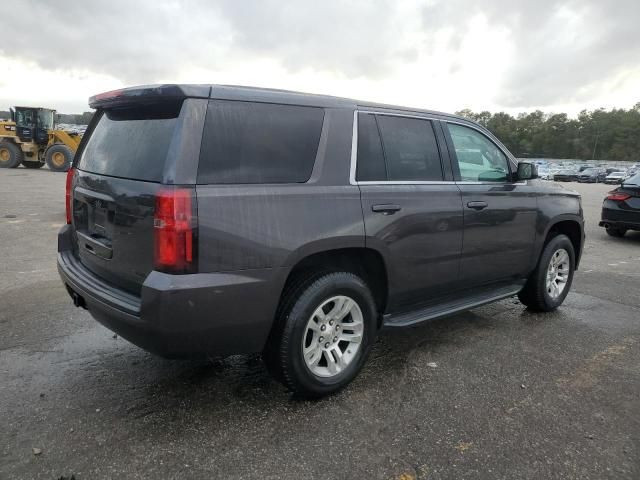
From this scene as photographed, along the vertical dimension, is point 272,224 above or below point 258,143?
below

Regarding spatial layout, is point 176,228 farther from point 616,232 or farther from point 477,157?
point 616,232

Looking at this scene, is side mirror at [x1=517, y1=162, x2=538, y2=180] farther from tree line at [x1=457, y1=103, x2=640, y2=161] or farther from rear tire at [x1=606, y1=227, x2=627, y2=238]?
tree line at [x1=457, y1=103, x2=640, y2=161]

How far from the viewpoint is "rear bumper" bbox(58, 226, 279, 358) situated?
8.09 feet

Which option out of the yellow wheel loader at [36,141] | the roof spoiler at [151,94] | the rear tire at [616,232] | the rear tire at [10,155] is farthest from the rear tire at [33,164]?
the roof spoiler at [151,94]

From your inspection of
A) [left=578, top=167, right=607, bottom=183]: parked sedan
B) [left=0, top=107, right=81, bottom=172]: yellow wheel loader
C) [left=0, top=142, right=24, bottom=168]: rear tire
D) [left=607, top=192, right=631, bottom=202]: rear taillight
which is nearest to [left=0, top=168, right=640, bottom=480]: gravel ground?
[left=607, top=192, right=631, bottom=202]: rear taillight

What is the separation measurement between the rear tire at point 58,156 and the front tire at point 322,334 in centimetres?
2269

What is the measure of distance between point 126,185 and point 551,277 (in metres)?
4.12

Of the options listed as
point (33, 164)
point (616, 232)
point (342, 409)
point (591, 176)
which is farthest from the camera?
point (591, 176)

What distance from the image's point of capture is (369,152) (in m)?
3.29

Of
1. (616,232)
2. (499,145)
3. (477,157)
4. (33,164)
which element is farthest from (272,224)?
(33,164)

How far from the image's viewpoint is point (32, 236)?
7.82 metres

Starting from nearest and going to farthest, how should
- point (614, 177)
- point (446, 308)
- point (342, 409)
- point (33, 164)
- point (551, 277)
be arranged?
point (342, 409) < point (446, 308) < point (551, 277) < point (33, 164) < point (614, 177)

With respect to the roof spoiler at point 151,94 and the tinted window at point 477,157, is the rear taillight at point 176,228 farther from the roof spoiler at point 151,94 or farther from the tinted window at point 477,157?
the tinted window at point 477,157

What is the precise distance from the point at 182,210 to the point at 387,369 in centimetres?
195
